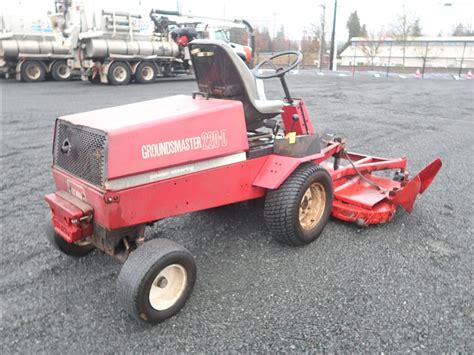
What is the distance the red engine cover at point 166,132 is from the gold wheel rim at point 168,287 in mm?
631

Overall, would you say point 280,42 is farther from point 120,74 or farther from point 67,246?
point 67,246

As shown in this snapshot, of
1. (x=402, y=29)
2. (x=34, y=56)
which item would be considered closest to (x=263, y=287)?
A: (x=34, y=56)

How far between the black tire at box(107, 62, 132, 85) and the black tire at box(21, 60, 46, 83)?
12.2 ft

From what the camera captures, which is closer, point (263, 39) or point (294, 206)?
point (294, 206)

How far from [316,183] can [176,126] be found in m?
1.32

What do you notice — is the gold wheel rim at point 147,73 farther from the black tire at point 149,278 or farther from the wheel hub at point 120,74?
the black tire at point 149,278

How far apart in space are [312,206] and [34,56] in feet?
55.1

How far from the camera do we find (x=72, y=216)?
2.54 meters

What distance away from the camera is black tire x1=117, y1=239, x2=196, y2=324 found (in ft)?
7.78

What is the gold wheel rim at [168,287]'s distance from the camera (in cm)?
254

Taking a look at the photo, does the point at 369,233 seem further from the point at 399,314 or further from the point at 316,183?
the point at 399,314

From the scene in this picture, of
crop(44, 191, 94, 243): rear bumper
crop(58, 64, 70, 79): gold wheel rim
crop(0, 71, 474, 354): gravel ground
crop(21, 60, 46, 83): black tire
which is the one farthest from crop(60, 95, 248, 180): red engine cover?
crop(58, 64, 70, 79): gold wheel rim

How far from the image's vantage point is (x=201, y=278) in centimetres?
299

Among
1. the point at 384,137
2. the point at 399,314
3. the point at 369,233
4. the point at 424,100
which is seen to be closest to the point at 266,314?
the point at 399,314
